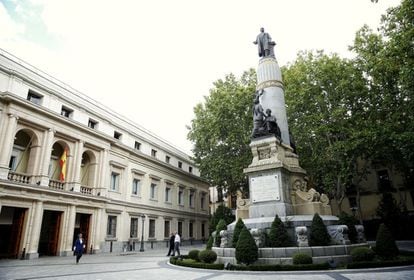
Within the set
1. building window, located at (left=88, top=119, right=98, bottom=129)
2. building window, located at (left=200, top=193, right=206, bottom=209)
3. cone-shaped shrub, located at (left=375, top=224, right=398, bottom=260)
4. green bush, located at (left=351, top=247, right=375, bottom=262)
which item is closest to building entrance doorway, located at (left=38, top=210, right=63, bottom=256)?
building window, located at (left=88, top=119, right=98, bottom=129)

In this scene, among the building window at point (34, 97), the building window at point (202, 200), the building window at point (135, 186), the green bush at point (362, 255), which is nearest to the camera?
the green bush at point (362, 255)

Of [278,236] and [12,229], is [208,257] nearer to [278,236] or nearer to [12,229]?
[278,236]

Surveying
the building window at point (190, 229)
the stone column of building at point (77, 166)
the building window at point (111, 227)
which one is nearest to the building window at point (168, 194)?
the building window at point (190, 229)

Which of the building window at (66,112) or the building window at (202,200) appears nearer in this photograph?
the building window at (66,112)

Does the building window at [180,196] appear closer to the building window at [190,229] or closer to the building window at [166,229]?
the building window at [190,229]

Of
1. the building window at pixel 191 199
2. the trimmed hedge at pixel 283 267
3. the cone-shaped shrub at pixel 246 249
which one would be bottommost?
the trimmed hedge at pixel 283 267

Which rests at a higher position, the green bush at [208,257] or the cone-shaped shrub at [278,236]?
the cone-shaped shrub at [278,236]

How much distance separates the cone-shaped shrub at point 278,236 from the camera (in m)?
10.2

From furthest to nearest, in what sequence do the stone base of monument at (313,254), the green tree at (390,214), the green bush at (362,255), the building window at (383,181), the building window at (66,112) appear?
the building window at (383,181)
the green tree at (390,214)
the building window at (66,112)
the stone base of monument at (313,254)
the green bush at (362,255)

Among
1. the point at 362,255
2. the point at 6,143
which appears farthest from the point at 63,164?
the point at 362,255

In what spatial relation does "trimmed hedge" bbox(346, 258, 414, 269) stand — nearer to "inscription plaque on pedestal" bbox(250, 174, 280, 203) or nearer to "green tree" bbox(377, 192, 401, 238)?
"inscription plaque on pedestal" bbox(250, 174, 280, 203)

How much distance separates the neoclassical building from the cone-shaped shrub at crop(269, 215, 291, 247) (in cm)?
1692

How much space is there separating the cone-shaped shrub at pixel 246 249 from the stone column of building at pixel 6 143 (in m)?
16.4

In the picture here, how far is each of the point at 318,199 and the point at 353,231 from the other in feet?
6.12
